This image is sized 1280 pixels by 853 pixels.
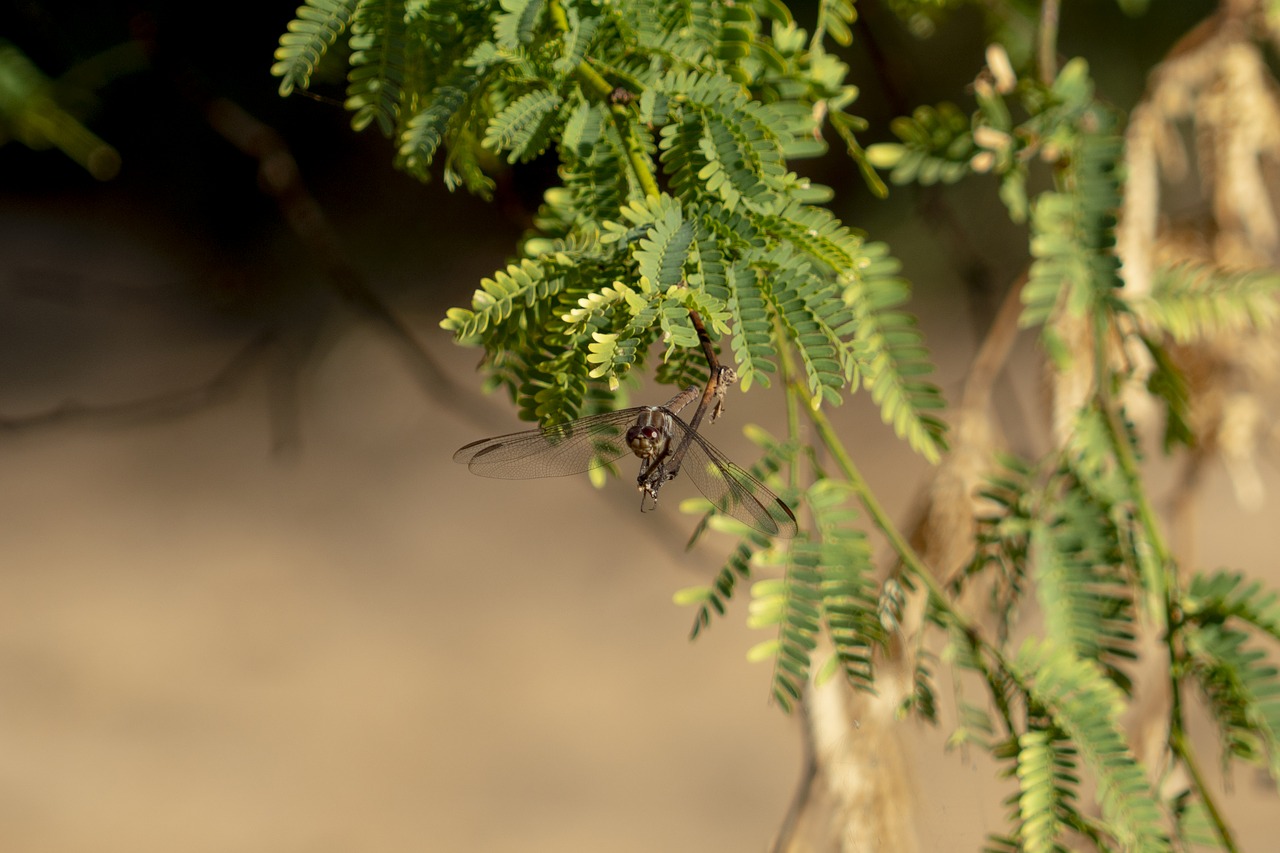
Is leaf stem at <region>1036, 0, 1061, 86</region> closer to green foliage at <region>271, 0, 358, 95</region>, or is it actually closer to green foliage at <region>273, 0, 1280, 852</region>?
green foliage at <region>273, 0, 1280, 852</region>

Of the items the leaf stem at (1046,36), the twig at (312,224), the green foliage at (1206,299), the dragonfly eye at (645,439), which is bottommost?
the dragonfly eye at (645,439)

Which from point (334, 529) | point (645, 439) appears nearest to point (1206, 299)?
point (645, 439)

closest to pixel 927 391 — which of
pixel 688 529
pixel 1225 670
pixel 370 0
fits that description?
pixel 1225 670

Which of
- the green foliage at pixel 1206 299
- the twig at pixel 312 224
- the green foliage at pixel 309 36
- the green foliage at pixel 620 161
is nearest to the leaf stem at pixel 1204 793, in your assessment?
the green foliage at pixel 1206 299

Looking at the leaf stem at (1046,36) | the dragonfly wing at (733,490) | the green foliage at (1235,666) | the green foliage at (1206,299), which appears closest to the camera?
the dragonfly wing at (733,490)

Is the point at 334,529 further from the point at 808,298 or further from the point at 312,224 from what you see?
the point at 808,298

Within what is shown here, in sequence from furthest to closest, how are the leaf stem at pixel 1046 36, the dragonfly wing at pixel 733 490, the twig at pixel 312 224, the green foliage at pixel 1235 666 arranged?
the twig at pixel 312 224 < the leaf stem at pixel 1046 36 < the green foliage at pixel 1235 666 < the dragonfly wing at pixel 733 490

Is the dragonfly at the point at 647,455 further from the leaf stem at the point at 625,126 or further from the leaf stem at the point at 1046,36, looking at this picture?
the leaf stem at the point at 1046,36

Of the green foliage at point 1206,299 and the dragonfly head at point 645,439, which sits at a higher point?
the green foliage at point 1206,299
